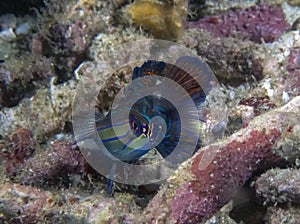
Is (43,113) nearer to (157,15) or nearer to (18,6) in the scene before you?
(157,15)

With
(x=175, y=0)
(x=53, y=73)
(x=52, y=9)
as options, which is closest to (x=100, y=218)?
(x=53, y=73)

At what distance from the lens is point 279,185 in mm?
2322

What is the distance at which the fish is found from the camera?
2.93 metres

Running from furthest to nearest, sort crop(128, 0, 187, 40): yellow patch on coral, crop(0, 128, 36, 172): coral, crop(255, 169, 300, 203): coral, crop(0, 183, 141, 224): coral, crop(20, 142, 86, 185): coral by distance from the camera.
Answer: crop(128, 0, 187, 40): yellow patch on coral < crop(0, 128, 36, 172): coral < crop(20, 142, 86, 185): coral < crop(0, 183, 141, 224): coral < crop(255, 169, 300, 203): coral

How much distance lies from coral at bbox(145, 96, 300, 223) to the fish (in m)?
0.47

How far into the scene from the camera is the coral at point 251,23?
15.8 ft

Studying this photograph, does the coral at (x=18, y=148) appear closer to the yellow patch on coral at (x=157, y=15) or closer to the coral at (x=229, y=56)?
the yellow patch on coral at (x=157, y=15)

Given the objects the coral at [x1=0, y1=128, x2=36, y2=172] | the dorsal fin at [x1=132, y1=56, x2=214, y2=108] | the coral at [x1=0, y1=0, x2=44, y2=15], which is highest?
the coral at [x1=0, y1=0, x2=44, y2=15]

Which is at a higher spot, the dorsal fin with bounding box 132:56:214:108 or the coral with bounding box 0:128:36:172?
the dorsal fin with bounding box 132:56:214:108

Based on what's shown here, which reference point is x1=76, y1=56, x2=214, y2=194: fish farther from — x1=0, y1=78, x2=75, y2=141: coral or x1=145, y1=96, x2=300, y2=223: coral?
x1=0, y1=78, x2=75, y2=141: coral

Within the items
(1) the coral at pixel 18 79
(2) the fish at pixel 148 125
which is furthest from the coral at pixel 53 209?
(1) the coral at pixel 18 79

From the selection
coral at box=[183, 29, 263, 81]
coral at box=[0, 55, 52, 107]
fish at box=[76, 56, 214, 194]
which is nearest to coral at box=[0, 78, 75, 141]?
coral at box=[0, 55, 52, 107]

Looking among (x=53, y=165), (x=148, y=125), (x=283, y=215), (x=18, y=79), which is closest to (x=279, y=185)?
(x=283, y=215)

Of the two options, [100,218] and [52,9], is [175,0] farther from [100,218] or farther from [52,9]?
[100,218]
